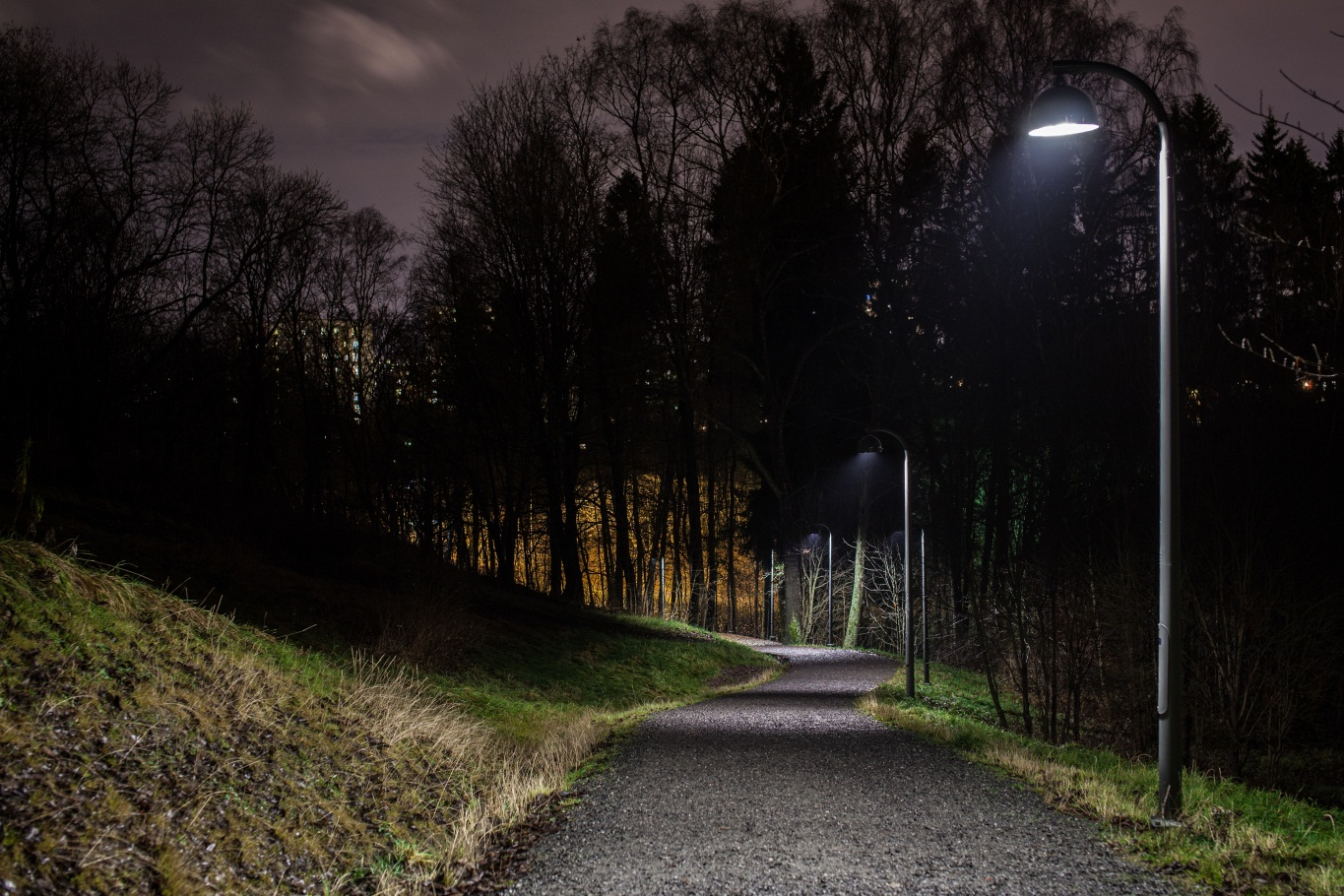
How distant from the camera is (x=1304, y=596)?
1533cm

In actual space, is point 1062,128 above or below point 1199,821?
above

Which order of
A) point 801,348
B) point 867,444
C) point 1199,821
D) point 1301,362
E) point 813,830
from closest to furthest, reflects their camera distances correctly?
1. point 1199,821
2. point 813,830
3. point 1301,362
4. point 867,444
5. point 801,348

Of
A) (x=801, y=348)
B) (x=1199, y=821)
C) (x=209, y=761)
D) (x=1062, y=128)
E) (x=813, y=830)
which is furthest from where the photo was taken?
(x=801, y=348)

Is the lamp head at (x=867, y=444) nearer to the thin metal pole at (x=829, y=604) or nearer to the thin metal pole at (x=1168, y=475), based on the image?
the thin metal pole at (x=829, y=604)

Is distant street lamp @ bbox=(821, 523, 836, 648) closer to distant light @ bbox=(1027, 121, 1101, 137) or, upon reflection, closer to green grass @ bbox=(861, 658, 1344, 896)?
green grass @ bbox=(861, 658, 1344, 896)

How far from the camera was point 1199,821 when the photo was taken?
710 centimetres

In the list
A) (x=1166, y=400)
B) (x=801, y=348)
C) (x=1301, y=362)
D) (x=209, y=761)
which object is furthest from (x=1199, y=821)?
(x=801, y=348)

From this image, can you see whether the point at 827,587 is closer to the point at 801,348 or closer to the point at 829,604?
the point at 829,604

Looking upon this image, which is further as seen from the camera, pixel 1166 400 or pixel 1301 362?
pixel 1166 400

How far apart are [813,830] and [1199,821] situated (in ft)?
8.97

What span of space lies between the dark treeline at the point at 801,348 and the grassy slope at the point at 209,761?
8735 millimetres

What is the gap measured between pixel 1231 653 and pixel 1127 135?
15520 millimetres

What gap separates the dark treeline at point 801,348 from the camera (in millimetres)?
17141

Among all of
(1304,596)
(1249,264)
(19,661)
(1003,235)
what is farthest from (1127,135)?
(19,661)
